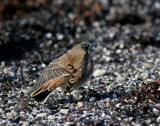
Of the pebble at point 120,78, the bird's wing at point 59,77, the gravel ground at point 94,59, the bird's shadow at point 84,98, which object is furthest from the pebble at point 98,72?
the bird's wing at point 59,77

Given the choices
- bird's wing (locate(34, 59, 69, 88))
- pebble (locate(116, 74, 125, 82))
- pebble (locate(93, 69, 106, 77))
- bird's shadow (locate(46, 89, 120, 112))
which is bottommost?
bird's shadow (locate(46, 89, 120, 112))

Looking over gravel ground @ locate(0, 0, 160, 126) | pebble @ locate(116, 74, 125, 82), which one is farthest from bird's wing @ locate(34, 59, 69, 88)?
pebble @ locate(116, 74, 125, 82)

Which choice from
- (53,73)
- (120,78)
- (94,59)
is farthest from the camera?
(94,59)

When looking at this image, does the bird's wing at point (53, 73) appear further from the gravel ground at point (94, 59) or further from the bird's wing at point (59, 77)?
the gravel ground at point (94, 59)

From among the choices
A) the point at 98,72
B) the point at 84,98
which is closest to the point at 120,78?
the point at 98,72

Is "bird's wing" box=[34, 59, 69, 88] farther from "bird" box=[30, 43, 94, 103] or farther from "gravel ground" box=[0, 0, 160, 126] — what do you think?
"gravel ground" box=[0, 0, 160, 126]

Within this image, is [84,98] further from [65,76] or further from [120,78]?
[120,78]
